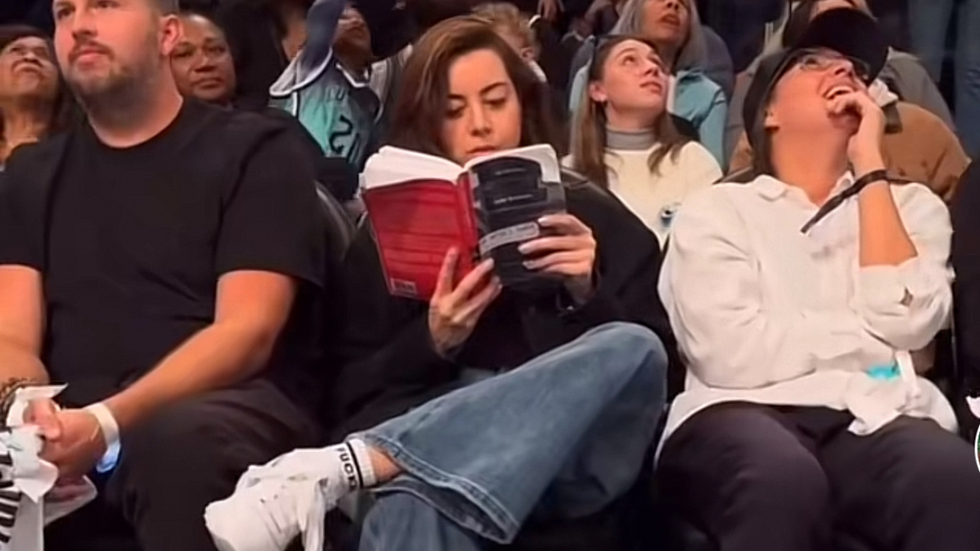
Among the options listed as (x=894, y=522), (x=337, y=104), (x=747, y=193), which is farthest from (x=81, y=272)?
(x=337, y=104)

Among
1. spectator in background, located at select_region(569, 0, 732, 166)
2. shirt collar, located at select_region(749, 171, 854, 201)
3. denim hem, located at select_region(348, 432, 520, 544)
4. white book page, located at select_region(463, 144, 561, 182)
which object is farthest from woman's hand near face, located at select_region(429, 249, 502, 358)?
spectator in background, located at select_region(569, 0, 732, 166)

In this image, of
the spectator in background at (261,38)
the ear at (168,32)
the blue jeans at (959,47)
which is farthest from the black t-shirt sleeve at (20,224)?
the blue jeans at (959,47)

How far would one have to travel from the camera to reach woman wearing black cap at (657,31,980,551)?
1719mm

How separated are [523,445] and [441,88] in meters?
0.60

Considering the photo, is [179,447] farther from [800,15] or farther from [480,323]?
[800,15]

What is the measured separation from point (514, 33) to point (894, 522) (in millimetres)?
1724

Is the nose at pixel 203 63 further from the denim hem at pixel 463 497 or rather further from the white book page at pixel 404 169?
the denim hem at pixel 463 497

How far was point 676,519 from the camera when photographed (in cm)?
185

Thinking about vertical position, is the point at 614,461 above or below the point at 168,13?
below

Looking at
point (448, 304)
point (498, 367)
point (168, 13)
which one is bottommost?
point (498, 367)

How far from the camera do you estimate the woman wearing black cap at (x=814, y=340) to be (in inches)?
67.7

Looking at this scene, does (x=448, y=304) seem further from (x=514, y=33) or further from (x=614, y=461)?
(x=514, y=33)

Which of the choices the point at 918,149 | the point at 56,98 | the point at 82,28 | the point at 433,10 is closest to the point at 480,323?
the point at 82,28

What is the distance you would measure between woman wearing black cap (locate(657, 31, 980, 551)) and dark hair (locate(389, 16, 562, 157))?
0.25 meters
